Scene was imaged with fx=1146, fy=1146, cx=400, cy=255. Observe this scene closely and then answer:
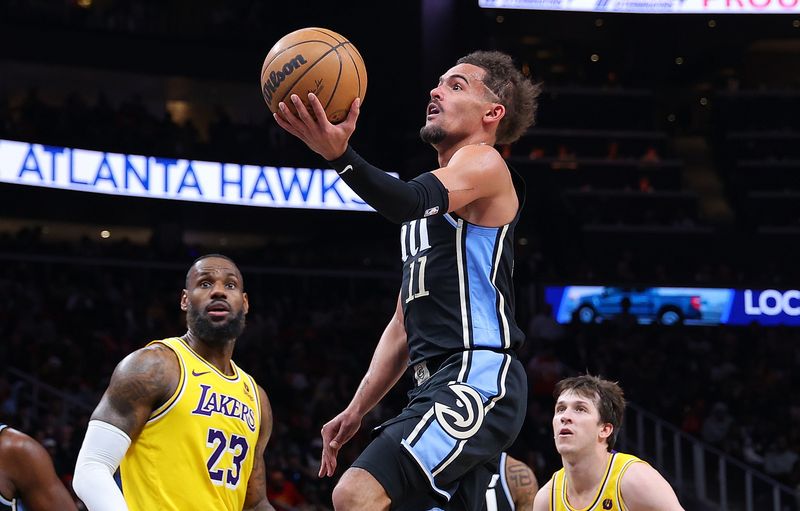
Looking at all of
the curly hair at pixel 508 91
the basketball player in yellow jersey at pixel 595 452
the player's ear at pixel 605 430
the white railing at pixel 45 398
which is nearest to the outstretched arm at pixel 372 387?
the curly hair at pixel 508 91

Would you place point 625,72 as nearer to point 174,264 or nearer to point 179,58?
point 179,58

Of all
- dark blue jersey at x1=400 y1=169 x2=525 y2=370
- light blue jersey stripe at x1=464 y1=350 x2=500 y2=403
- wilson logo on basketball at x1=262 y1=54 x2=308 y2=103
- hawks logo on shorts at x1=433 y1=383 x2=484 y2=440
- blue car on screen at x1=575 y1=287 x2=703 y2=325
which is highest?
blue car on screen at x1=575 y1=287 x2=703 y2=325

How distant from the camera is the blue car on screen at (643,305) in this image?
1970 centimetres

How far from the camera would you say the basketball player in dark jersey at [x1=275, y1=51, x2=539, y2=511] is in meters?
3.48

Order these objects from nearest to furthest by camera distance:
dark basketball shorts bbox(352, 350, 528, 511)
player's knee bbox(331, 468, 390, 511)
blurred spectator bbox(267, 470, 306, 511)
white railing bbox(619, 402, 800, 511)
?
player's knee bbox(331, 468, 390, 511)
dark basketball shorts bbox(352, 350, 528, 511)
blurred spectator bbox(267, 470, 306, 511)
white railing bbox(619, 402, 800, 511)

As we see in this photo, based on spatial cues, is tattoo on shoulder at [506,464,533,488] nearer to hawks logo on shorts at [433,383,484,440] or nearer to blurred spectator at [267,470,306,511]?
hawks logo on shorts at [433,383,484,440]

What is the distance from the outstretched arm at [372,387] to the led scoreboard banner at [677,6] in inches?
686

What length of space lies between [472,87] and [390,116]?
18558 mm

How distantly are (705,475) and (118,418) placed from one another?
460 inches

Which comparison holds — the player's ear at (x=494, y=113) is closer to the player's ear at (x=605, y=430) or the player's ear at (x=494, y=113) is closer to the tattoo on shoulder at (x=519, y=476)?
the player's ear at (x=605, y=430)

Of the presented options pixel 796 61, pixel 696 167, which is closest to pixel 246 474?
pixel 696 167

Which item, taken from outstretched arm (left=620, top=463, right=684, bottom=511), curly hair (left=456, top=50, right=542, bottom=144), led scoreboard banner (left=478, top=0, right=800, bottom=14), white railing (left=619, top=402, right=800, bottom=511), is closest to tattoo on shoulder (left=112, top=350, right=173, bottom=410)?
curly hair (left=456, top=50, right=542, bottom=144)

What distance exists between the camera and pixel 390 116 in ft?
73.9

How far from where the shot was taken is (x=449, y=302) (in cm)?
383
